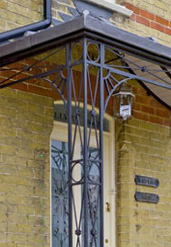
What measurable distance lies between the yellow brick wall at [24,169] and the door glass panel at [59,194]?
0.47 meters

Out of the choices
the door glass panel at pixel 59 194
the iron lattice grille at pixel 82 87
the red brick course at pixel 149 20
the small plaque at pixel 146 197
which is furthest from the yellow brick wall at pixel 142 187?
the red brick course at pixel 149 20

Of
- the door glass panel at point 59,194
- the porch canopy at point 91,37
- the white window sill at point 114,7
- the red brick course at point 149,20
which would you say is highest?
the red brick course at point 149,20

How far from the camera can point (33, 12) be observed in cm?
970

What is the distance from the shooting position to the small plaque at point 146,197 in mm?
10898

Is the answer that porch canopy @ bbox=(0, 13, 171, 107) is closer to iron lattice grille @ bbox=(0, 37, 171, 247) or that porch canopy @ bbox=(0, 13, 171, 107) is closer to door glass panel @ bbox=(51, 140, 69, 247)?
iron lattice grille @ bbox=(0, 37, 171, 247)

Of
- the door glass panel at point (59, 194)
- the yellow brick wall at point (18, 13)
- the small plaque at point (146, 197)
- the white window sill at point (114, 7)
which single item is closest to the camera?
the yellow brick wall at point (18, 13)

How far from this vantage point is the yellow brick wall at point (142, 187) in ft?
35.3

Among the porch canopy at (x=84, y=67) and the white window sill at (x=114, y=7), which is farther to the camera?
the white window sill at (x=114, y=7)

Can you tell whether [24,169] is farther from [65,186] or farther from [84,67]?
[84,67]

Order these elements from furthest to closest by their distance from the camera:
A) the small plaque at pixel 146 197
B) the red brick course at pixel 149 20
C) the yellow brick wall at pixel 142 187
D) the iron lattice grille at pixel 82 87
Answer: the red brick course at pixel 149 20
the small plaque at pixel 146 197
the yellow brick wall at pixel 142 187
the iron lattice grille at pixel 82 87

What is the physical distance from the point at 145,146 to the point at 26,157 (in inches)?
94.6

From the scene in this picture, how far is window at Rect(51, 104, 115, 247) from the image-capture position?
1012cm

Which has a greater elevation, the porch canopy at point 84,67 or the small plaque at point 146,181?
the porch canopy at point 84,67

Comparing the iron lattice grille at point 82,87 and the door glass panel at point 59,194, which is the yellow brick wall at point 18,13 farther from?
the door glass panel at point 59,194
